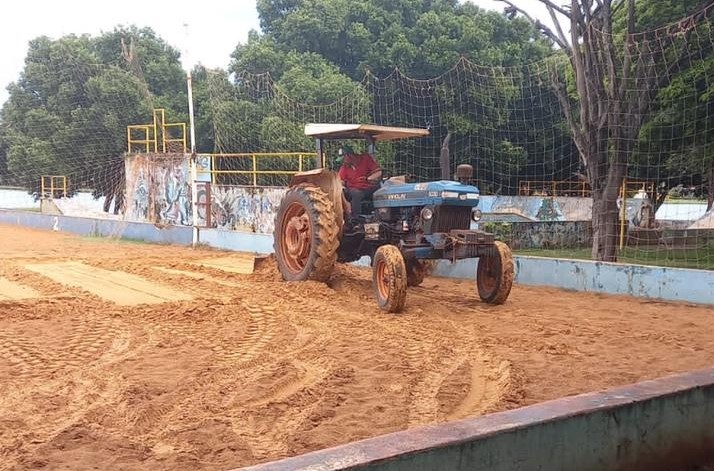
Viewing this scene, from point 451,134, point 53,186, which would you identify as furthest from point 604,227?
point 53,186

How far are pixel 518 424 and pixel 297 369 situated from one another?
3.07 m

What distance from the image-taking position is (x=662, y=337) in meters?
7.52

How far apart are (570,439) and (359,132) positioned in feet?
24.0

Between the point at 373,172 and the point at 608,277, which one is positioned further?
the point at 608,277

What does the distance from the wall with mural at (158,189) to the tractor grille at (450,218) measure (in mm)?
14092

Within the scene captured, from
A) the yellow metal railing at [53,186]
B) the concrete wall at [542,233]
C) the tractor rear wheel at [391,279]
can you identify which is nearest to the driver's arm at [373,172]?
the tractor rear wheel at [391,279]

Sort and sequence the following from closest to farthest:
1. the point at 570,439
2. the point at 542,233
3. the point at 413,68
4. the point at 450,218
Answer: the point at 570,439 < the point at 450,218 < the point at 542,233 < the point at 413,68

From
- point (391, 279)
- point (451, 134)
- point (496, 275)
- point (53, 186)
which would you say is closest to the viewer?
point (391, 279)

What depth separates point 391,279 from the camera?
28.0 ft

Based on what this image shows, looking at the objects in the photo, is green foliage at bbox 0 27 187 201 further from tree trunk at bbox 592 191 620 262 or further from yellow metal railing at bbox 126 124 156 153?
tree trunk at bbox 592 191 620 262

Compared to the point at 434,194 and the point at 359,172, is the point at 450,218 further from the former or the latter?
the point at 359,172

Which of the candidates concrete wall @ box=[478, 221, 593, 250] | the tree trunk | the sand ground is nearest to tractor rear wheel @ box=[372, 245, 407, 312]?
the sand ground

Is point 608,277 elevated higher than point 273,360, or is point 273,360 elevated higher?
point 608,277

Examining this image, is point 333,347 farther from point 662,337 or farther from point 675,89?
point 675,89
